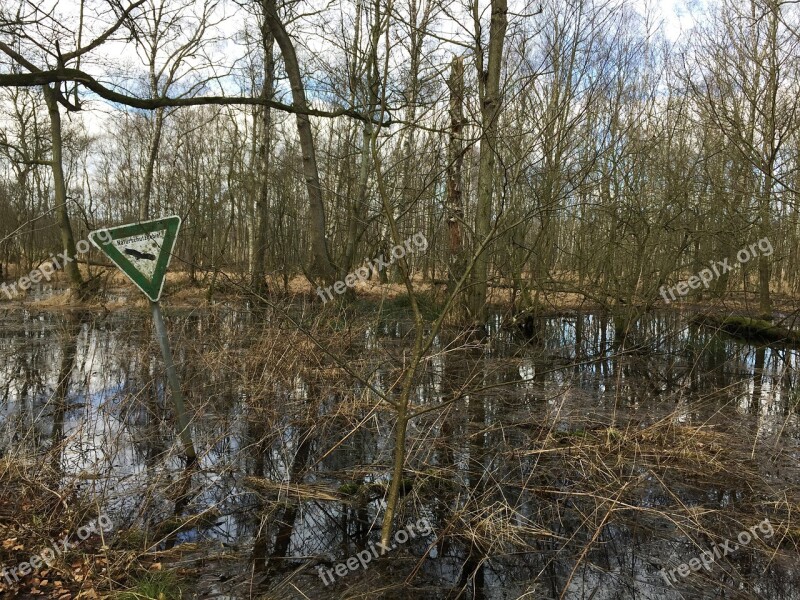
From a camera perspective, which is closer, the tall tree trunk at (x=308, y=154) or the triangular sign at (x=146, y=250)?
the triangular sign at (x=146, y=250)

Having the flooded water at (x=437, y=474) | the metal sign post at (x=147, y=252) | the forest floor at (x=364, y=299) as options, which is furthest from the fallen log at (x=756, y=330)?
the metal sign post at (x=147, y=252)

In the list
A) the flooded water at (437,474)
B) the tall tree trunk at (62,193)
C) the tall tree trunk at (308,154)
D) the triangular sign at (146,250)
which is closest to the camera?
the flooded water at (437,474)

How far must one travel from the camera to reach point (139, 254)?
12.6 feet

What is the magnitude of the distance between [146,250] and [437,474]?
2.58m

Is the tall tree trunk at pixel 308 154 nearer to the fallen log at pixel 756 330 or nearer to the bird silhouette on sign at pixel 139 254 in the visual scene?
the bird silhouette on sign at pixel 139 254

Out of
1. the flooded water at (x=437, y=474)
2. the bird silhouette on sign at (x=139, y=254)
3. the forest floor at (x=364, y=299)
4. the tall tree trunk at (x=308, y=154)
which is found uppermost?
the tall tree trunk at (x=308, y=154)

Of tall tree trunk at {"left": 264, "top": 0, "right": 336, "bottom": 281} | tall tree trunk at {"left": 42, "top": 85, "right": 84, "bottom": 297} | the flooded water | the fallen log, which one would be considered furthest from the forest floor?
the flooded water

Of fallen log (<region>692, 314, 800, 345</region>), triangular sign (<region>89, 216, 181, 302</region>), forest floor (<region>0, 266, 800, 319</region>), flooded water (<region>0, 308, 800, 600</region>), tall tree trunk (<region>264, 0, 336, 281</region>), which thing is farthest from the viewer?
forest floor (<region>0, 266, 800, 319</region>)

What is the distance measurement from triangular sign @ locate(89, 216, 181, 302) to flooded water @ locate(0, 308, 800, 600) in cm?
104

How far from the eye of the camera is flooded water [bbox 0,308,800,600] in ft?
10.0

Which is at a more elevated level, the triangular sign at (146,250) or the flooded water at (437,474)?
the triangular sign at (146,250)

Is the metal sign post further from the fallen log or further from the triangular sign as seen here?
the fallen log

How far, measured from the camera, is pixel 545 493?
4020 millimetres

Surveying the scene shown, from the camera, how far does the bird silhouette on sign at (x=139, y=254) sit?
3.79m
